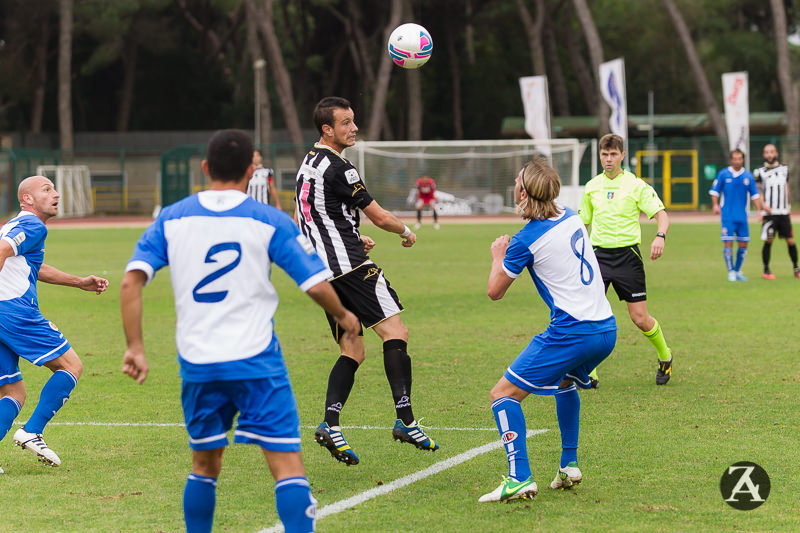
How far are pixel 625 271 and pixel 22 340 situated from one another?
4.97 metres

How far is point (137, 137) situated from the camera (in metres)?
56.5

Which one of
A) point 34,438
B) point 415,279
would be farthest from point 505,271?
point 415,279

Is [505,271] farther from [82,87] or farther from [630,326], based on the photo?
[82,87]

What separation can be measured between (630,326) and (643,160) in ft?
109

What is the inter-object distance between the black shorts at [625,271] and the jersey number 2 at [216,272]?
5.28 meters

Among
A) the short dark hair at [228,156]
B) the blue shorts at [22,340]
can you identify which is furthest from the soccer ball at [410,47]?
the short dark hair at [228,156]

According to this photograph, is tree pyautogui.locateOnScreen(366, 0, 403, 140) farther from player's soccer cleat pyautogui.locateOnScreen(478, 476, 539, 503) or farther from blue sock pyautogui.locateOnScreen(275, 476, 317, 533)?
blue sock pyautogui.locateOnScreen(275, 476, 317, 533)

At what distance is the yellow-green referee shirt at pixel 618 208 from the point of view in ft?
28.9

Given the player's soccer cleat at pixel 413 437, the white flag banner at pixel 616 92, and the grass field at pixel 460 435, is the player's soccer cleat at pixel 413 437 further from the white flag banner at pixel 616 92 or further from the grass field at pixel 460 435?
the white flag banner at pixel 616 92

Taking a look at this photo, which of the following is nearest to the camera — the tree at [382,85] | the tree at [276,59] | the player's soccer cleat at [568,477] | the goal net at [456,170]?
the player's soccer cleat at [568,477]

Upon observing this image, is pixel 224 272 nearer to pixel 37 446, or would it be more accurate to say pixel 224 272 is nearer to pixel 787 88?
pixel 37 446

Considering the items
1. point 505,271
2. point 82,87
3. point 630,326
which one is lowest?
point 630,326

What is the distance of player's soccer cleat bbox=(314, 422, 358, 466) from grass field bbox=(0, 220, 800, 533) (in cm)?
10

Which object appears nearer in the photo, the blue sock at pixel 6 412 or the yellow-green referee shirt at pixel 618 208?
the blue sock at pixel 6 412
